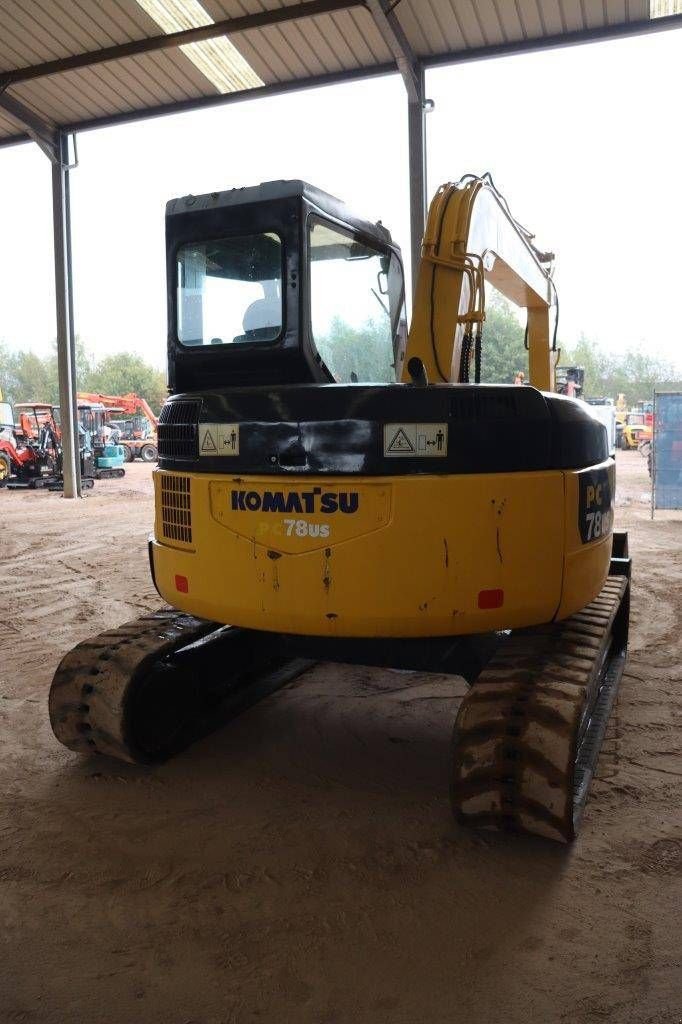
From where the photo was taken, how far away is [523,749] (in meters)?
3.08

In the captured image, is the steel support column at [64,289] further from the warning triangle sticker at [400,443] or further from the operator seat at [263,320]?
the warning triangle sticker at [400,443]

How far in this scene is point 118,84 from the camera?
42.8 ft

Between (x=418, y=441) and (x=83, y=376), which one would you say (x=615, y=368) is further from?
(x=418, y=441)

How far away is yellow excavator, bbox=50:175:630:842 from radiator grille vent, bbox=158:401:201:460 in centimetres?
2

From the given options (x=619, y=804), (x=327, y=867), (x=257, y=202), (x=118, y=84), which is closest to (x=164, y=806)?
(x=327, y=867)

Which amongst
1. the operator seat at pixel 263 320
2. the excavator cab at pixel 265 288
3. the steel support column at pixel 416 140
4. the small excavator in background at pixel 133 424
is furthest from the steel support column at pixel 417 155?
the small excavator in background at pixel 133 424

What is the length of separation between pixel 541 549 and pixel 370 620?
0.76 metres

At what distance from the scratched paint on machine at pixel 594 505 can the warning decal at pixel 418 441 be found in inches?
28.5

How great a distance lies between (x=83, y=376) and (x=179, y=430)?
2829 inches

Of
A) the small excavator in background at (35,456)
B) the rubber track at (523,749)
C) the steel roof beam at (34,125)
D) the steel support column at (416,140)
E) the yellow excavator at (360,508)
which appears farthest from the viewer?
the small excavator in background at (35,456)

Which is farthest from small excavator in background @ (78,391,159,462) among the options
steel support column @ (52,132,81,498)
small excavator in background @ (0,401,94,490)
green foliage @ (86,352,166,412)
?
green foliage @ (86,352,166,412)

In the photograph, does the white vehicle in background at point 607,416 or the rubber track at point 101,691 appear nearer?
the rubber track at point 101,691

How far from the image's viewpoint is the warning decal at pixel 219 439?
3.55 meters

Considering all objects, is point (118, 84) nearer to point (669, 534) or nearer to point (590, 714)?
point (669, 534)
